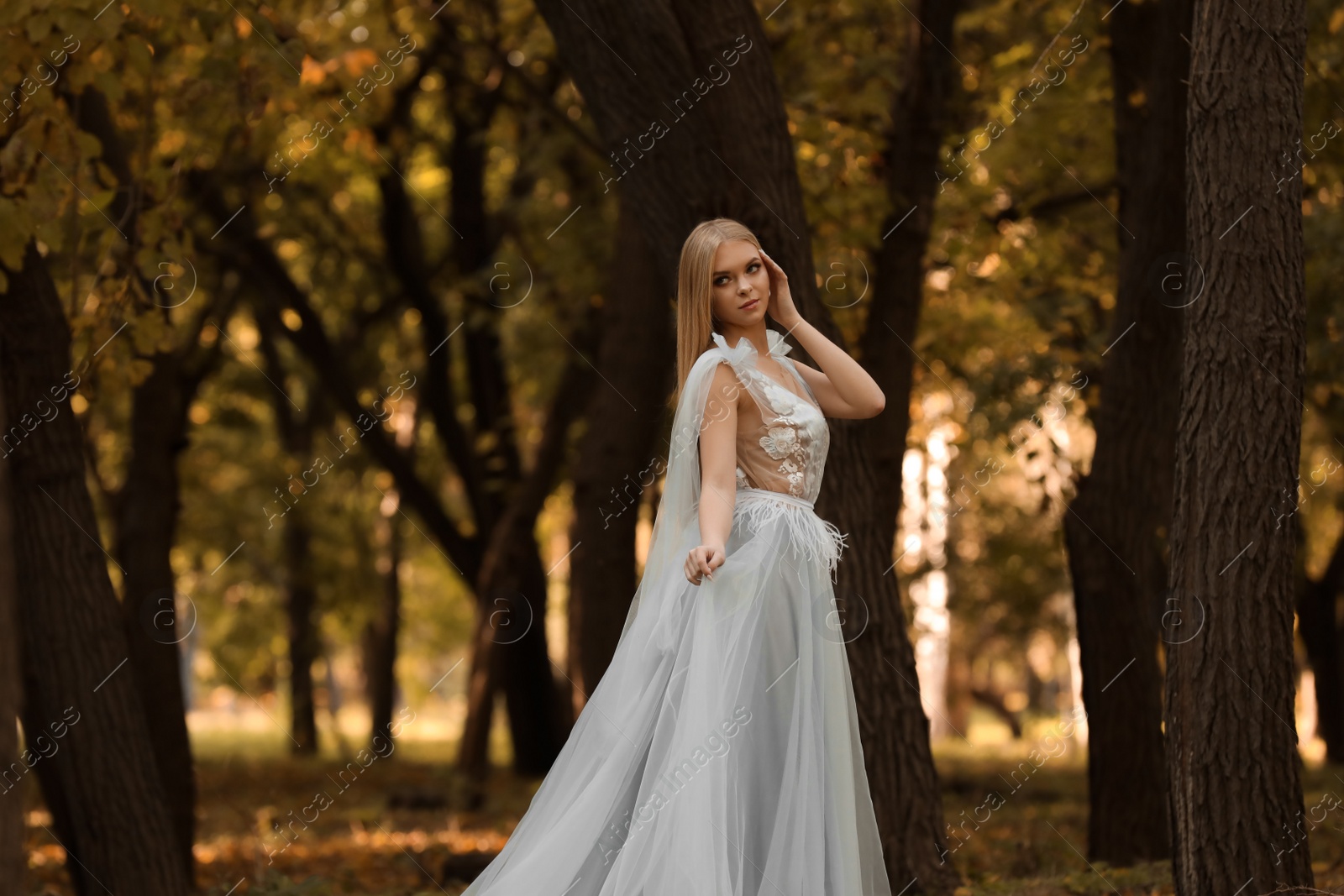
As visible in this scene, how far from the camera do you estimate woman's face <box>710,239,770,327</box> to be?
455cm

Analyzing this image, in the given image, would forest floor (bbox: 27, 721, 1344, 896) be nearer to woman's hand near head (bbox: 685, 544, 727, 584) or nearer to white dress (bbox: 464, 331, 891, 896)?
white dress (bbox: 464, 331, 891, 896)

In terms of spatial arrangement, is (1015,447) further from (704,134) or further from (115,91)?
(115,91)

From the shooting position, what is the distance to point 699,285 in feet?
15.0

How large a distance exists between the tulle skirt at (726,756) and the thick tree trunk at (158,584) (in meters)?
4.17

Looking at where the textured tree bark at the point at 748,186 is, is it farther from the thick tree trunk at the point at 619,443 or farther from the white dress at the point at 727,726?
the thick tree trunk at the point at 619,443

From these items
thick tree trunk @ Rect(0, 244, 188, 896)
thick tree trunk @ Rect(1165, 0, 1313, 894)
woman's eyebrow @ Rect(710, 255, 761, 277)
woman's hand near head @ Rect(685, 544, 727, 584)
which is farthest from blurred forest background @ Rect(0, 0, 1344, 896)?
woman's hand near head @ Rect(685, 544, 727, 584)

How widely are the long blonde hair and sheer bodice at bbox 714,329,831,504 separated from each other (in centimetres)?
8

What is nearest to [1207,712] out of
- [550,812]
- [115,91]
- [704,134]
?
[550,812]

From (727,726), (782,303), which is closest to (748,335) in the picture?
(782,303)

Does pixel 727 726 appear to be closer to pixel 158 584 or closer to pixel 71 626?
pixel 71 626

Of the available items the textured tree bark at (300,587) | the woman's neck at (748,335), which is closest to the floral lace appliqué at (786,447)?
the woman's neck at (748,335)

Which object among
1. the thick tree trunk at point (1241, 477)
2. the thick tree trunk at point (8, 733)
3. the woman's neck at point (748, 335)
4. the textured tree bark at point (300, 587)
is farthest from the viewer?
the textured tree bark at point (300, 587)

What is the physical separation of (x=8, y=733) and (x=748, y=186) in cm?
345

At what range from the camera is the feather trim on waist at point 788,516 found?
14.8 feet
